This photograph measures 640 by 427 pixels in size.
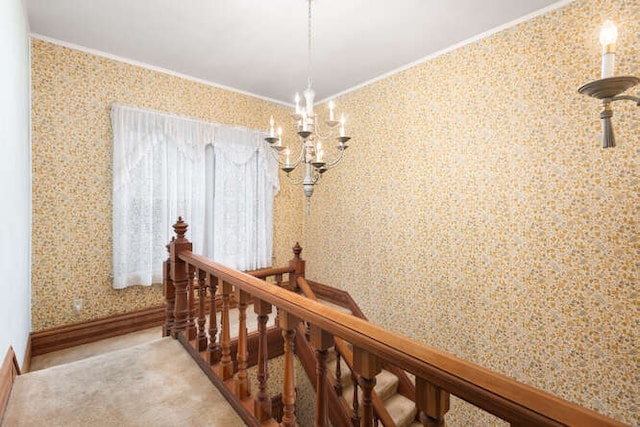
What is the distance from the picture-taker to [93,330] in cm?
286

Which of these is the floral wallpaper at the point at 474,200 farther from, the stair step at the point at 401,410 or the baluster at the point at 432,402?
the baluster at the point at 432,402

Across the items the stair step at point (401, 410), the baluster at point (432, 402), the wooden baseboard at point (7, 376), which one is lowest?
the stair step at point (401, 410)

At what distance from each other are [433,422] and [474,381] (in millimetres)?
189

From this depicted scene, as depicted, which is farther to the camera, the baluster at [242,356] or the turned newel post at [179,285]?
the turned newel post at [179,285]

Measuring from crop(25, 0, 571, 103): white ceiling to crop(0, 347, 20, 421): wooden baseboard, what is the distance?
238 centimetres

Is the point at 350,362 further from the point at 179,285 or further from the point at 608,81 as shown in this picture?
the point at 608,81

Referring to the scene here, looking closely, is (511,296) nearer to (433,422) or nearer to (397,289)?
(397,289)

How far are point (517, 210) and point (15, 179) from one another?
3513 mm

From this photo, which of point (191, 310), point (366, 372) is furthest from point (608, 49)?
point (191, 310)

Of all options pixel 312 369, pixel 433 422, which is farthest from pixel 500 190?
pixel 312 369

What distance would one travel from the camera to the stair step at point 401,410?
2916mm

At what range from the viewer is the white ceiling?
225cm

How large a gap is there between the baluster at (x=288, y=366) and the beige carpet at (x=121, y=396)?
1.20ft

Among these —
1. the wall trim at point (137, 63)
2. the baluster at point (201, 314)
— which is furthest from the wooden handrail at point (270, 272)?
the wall trim at point (137, 63)
